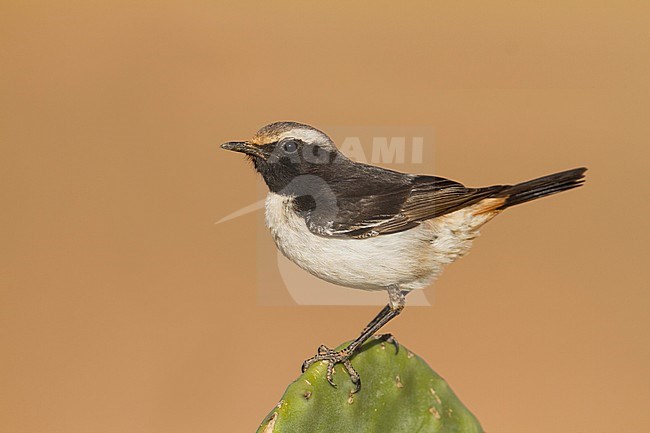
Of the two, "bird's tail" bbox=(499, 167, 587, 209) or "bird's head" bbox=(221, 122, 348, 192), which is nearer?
"bird's tail" bbox=(499, 167, 587, 209)

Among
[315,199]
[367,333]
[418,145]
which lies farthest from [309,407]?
[418,145]

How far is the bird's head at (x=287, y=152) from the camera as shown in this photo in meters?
2.55

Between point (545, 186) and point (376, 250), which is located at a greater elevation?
point (545, 186)

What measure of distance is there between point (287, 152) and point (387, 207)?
354 mm

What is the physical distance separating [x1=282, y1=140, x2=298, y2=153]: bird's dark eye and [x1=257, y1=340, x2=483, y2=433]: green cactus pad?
65 centimetres

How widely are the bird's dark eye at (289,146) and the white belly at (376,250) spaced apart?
16 cm

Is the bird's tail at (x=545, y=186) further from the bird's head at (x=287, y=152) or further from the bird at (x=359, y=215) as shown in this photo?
the bird's head at (x=287, y=152)

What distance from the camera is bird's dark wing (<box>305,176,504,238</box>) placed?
8.50ft

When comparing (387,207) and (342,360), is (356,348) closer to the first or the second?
(342,360)

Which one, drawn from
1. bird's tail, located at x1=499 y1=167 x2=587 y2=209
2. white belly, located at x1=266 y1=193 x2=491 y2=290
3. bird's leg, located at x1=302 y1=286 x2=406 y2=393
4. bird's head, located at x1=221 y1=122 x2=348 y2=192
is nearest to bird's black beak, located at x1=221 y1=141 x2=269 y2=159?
bird's head, located at x1=221 y1=122 x2=348 y2=192

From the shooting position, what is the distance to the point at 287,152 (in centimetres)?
259

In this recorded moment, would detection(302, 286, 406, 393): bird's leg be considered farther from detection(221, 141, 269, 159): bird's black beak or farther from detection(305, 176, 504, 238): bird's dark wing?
detection(221, 141, 269, 159): bird's black beak

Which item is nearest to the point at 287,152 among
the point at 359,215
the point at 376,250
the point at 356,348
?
the point at 359,215

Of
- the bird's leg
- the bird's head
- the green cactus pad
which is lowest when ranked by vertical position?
the green cactus pad
